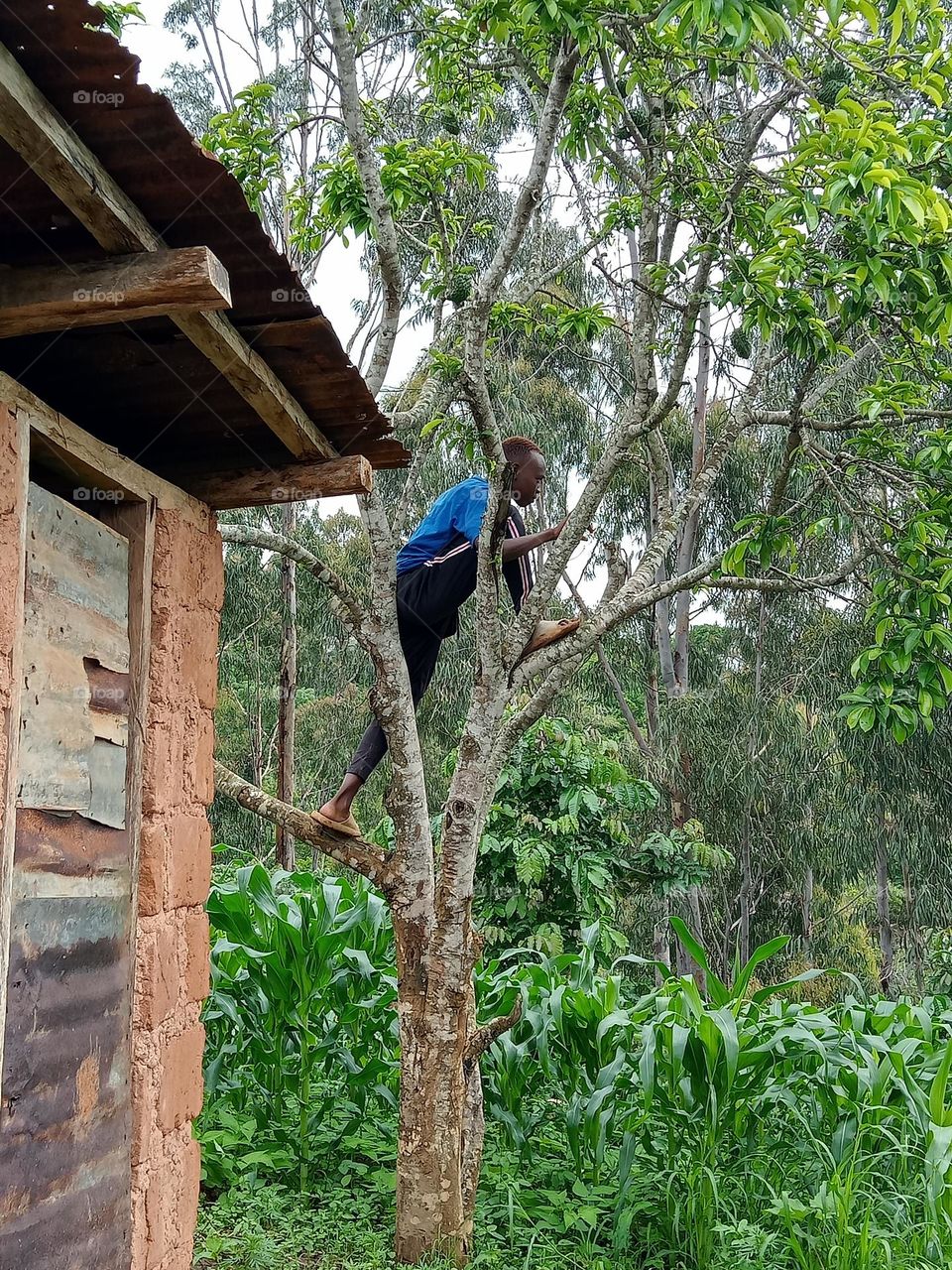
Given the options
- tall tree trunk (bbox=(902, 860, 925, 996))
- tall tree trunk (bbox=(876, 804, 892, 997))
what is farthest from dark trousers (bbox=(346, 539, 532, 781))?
tall tree trunk (bbox=(902, 860, 925, 996))

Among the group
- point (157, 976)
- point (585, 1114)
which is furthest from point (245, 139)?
point (585, 1114)

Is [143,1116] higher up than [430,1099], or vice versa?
[143,1116]

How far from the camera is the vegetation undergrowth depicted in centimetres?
402

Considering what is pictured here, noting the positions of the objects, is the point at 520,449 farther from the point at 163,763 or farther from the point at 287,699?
the point at 287,699

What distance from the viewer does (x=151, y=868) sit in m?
2.87

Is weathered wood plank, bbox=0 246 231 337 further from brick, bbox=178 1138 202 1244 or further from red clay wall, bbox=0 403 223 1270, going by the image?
brick, bbox=178 1138 202 1244

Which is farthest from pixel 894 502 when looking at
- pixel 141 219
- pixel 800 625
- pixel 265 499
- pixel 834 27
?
pixel 141 219

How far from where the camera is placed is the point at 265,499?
3.33 metres

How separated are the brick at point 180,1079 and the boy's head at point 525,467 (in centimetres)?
220

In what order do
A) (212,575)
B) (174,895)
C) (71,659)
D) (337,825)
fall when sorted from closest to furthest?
1. (71,659)
2. (174,895)
3. (212,575)
4. (337,825)

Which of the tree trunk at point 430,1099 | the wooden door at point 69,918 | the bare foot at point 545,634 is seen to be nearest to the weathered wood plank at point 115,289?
the wooden door at point 69,918

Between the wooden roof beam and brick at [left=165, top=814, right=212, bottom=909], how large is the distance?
116 cm

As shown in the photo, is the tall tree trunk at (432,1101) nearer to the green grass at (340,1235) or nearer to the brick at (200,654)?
the green grass at (340,1235)

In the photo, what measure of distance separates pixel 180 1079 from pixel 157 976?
1.16 ft
